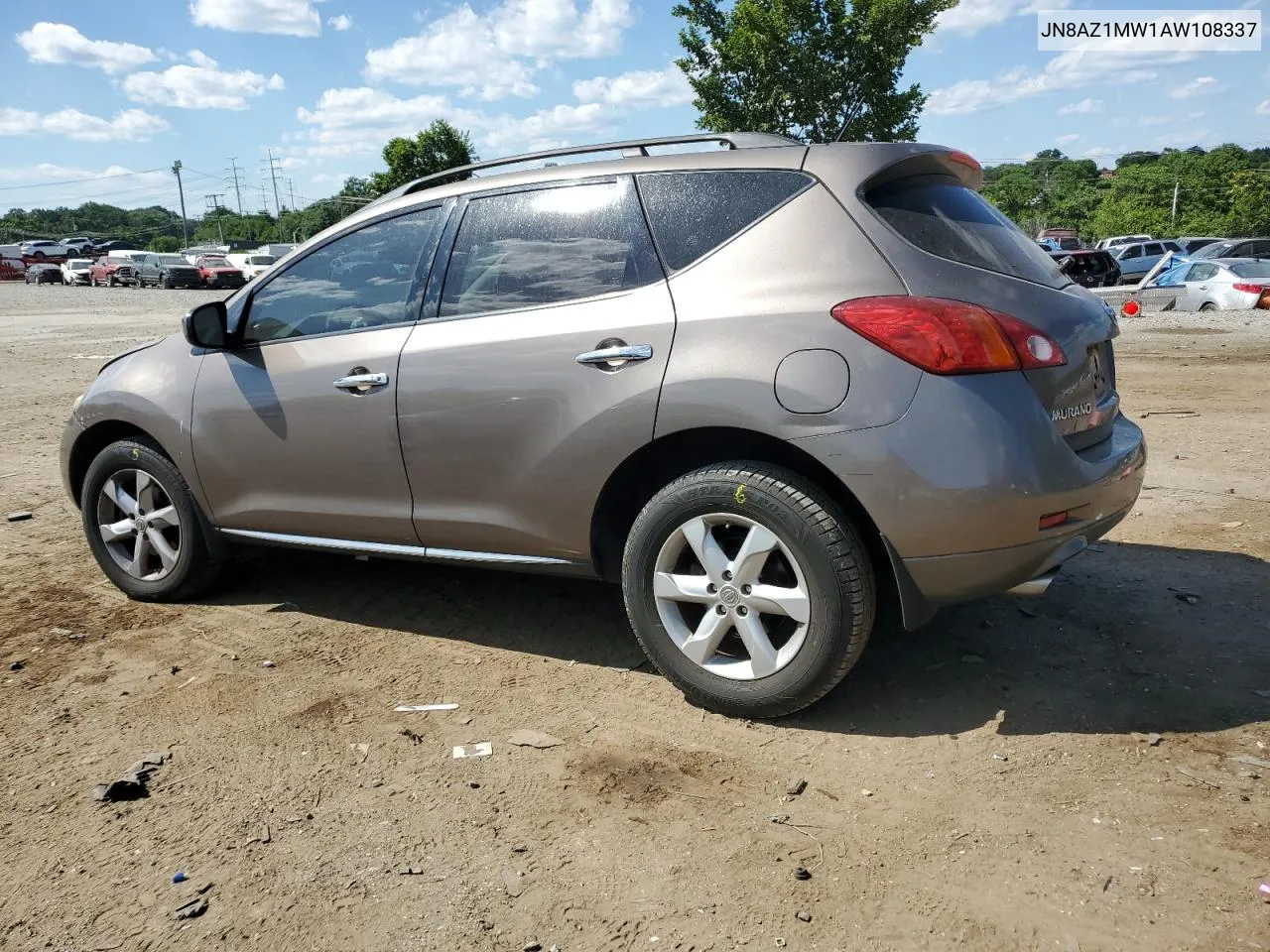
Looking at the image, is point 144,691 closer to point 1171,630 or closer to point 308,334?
point 308,334

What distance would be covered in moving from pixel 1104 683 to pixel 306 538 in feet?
10.3

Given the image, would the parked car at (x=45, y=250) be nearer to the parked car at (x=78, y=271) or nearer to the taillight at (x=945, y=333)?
the parked car at (x=78, y=271)

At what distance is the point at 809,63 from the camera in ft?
102

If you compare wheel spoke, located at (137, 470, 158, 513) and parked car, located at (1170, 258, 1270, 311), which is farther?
parked car, located at (1170, 258, 1270, 311)

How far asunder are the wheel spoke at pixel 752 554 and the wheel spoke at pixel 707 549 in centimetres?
4

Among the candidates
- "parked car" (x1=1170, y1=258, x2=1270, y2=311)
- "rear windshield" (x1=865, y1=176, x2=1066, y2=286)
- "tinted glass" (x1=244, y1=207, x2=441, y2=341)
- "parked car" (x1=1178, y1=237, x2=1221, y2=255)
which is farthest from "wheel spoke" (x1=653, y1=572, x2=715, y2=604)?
"parked car" (x1=1178, y1=237, x2=1221, y2=255)

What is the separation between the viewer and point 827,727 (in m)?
3.41

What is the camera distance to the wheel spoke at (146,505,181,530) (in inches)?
186

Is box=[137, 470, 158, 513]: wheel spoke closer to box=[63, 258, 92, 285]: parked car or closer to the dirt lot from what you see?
the dirt lot

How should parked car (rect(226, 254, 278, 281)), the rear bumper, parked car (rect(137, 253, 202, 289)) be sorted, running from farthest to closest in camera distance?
parked car (rect(226, 254, 278, 281)), parked car (rect(137, 253, 202, 289)), the rear bumper

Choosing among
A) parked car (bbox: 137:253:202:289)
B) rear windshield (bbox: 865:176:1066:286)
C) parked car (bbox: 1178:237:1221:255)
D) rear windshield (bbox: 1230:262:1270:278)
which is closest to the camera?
rear windshield (bbox: 865:176:1066:286)

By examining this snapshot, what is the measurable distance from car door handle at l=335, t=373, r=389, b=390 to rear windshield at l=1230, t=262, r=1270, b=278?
19897 millimetres

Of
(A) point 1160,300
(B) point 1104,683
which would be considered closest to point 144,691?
(B) point 1104,683

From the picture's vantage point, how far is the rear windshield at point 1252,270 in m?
19.4
